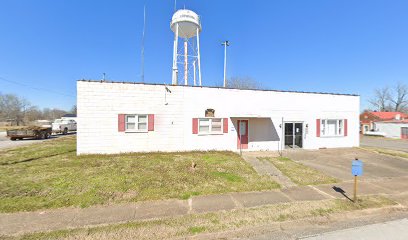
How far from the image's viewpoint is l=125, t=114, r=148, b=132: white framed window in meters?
11.7

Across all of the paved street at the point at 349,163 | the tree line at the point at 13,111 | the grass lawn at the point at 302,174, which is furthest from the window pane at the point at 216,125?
the tree line at the point at 13,111

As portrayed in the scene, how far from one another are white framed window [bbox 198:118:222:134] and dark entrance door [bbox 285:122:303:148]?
5318mm

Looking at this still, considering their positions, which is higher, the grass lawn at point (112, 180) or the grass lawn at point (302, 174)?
the grass lawn at point (112, 180)

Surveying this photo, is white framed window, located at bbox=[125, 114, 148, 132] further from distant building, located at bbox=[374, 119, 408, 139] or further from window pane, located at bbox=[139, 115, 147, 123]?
distant building, located at bbox=[374, 119, 408, 139]

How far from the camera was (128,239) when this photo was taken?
389 centimetres

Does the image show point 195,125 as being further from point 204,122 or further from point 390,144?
point 390,144

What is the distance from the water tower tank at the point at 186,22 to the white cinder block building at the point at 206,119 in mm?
9583

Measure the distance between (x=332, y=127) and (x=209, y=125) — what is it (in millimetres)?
10162

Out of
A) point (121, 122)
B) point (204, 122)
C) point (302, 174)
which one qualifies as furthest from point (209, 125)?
point (302, 174)

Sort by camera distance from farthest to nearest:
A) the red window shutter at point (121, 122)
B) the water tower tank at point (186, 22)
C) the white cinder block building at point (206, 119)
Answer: the water tower tank at point (186, 22)
the red window shutter at point (121, 122)
the white cinder block building at point (206, 119)

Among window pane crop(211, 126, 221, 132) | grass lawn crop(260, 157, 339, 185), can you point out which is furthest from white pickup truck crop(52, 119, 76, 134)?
grass lawn crop(260, 157, 339, 185)

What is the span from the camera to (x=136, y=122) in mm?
11734

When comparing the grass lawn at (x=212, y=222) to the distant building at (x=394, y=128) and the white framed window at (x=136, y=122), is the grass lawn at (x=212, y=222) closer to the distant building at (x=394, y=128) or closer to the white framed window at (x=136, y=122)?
the white framed window at (x=136, y=122)

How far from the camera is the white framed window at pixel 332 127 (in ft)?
50.1
